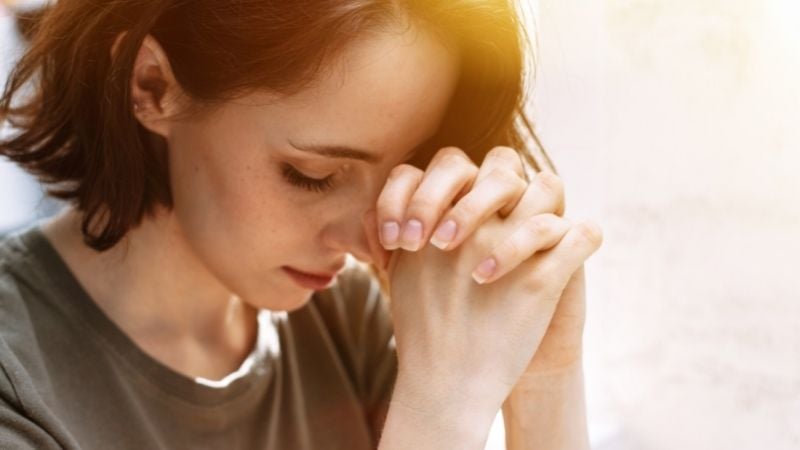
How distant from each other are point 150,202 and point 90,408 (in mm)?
226

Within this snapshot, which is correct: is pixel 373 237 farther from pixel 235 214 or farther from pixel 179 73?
pixel 179 73

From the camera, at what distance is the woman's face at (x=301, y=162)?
860 mm

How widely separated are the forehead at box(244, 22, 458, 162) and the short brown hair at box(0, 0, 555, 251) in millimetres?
14

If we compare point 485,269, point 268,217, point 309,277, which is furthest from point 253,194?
point 485,269

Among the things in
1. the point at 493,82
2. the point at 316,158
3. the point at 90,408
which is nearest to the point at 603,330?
the point at 493,82

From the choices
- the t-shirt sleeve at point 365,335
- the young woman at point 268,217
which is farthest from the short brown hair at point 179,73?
Answer: the t-shirt sleeve at point 365,335

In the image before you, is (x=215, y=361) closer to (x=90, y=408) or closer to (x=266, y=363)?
(x=266, y=363)

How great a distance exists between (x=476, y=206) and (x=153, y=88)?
0.35 meters

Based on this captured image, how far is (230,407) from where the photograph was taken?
1.04 m

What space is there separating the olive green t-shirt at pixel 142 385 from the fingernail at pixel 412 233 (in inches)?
12.4

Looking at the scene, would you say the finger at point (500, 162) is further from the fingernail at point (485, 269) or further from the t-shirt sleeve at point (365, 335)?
the t-shirt sleeve at point (365, 335)

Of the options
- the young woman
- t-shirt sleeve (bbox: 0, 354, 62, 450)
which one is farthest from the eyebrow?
t-shirt sleeve (bbox: 0, 354, 62, 450)

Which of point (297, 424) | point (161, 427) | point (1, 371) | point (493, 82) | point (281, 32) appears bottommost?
point (297, 424)

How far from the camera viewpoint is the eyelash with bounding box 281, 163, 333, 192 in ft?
2.96
